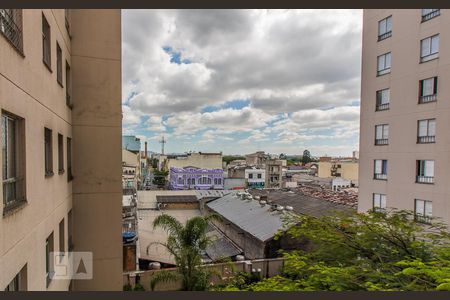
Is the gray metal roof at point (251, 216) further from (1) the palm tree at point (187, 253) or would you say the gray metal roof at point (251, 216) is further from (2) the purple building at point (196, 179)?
(2) the purple building at point (196, 179)

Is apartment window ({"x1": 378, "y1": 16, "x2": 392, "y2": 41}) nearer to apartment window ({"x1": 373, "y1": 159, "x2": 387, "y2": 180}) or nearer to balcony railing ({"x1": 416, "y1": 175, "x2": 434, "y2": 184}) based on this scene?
apartment window ({"x1": 373, "y1": 159, "x2": 387, "y2": 180})

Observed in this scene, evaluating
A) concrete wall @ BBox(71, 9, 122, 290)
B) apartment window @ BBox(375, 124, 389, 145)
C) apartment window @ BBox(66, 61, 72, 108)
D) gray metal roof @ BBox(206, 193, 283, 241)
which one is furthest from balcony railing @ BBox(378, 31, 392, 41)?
apartment window @ BBox(66, 61, 72, 108)

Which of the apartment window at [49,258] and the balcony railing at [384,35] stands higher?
the balcony railing at [384,35]

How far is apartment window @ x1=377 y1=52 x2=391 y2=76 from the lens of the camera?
49.5ft

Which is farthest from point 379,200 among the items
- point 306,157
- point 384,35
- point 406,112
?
point 306,157

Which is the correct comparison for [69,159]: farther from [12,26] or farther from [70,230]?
[12,26]

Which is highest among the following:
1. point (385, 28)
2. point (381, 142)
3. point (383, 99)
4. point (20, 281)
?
point (385, 28)

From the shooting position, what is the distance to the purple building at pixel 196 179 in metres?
53.0

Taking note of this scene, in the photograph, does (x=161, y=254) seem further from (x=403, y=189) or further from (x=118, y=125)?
(x=403, y=189)

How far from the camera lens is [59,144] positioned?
6719 mm

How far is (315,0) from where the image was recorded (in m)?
2.44

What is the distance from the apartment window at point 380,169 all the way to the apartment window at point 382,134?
1.01 metres

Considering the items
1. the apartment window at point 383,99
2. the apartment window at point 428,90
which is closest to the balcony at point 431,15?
the apartment window at point 428,90

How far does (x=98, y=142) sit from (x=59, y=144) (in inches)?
61.4
